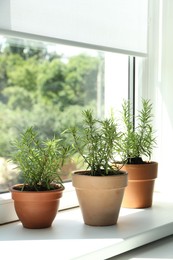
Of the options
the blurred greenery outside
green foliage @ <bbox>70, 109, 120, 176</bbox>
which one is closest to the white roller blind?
the blurred greenery outside

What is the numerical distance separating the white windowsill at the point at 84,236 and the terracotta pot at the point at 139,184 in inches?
2.6

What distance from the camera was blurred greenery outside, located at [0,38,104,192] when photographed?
1774 millimetres

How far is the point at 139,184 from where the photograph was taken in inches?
69.4

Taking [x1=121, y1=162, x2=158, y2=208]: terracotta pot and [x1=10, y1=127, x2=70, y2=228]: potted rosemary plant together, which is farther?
[x1=121, y1=162, x2=158, y2=208]: terracotta pot

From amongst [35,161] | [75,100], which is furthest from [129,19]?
[35,161]

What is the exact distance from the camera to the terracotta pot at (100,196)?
1486mm

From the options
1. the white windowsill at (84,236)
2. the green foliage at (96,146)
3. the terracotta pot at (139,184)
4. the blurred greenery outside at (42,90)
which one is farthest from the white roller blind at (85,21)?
the white windowsill at (84,236)

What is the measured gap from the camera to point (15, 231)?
4.72 ft

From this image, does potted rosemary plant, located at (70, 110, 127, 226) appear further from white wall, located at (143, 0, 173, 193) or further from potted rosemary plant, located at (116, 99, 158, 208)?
white wall, located at (143, 0, 173, 193)

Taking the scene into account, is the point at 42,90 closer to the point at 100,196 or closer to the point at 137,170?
the point at 137,170

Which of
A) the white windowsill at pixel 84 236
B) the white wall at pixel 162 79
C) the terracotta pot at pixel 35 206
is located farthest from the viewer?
the white wall at pixel 162 79

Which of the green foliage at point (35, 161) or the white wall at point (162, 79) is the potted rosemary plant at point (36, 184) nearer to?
the green foliage at point (35, 161)

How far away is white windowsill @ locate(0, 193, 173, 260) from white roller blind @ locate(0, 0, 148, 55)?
615 mm

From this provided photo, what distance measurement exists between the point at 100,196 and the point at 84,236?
149 millimetres
